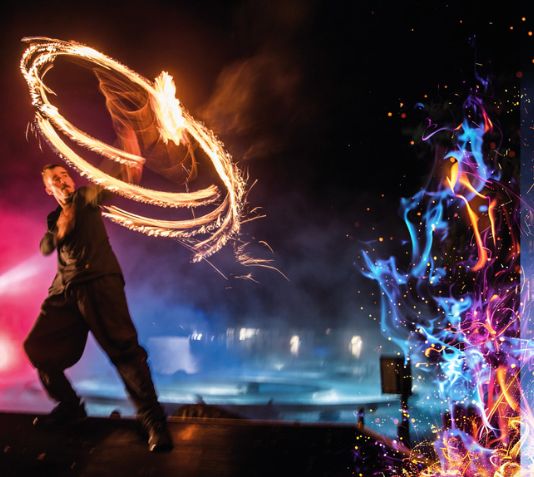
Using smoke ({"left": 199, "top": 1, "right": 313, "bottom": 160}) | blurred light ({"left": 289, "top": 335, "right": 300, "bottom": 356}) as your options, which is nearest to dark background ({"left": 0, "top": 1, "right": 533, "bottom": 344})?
smoke ({"left": 199, "top": 1, "right": 313, "bottom": 160})

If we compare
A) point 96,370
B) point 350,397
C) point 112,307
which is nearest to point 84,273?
point 112,307

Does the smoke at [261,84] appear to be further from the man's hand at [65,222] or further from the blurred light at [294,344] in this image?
the blurred light at [294,344]

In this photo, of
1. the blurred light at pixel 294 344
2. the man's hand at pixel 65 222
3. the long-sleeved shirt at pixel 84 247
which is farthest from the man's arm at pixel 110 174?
the blurred light at pixel 294 344

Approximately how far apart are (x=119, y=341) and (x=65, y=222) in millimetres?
1478

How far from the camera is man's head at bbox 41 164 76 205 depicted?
17.9 feet

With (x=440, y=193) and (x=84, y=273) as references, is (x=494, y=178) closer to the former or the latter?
(x=440, y=193)

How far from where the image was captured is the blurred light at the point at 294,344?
9.14m

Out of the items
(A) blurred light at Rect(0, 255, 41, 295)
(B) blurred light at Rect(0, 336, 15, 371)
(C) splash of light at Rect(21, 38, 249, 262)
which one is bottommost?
(B) blurred light at Rect(0, 336, 15, 371)

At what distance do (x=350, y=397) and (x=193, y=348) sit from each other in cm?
369

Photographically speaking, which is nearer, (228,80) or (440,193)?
(228,80)

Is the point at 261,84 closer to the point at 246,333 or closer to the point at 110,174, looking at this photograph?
the point at 110,174

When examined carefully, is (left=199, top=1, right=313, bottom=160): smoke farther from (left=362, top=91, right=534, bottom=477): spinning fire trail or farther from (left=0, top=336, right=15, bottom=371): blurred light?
(left=0, top=336, right=15, bottom=371): blurred light

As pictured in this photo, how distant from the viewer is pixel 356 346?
35.5ft

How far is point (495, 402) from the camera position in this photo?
18.7ft
